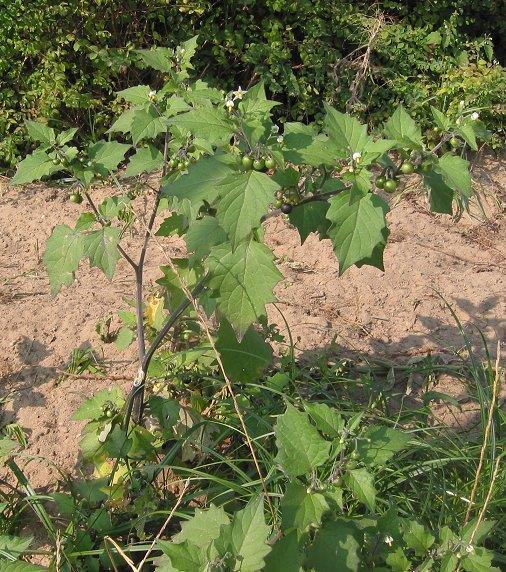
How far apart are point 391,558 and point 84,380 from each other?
1786 millimetres

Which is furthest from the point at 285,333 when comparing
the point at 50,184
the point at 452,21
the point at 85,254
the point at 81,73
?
the point at 452,21

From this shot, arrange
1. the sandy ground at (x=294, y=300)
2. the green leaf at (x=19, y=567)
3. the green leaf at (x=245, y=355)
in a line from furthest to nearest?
the sandy ground at (x=294, y=300) → the green leaf at (x=245, y=355) → the green leaf at (x=19, y=567)

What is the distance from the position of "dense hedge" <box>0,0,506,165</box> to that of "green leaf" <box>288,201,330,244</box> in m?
3.43

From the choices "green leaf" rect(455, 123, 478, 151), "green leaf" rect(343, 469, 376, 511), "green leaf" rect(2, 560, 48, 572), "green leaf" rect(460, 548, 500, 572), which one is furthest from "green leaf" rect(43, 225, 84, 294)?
"green leaf" rect(460, 548, 500, 572)

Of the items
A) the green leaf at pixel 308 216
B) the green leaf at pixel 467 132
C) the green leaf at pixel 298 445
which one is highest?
the green leaf at pixel 467 132

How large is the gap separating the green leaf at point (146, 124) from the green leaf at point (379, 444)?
3.67ft

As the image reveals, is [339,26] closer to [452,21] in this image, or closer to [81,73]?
[452,21]

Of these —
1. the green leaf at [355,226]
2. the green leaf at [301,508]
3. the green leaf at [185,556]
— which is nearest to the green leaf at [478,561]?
the green leaf at [301,508]

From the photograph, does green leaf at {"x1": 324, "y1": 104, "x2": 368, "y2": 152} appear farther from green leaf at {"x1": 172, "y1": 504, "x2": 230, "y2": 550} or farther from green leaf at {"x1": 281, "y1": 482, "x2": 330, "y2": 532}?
green leaf at {"x1": 172, "y1": 504, "x2": 230, "y2": 550}

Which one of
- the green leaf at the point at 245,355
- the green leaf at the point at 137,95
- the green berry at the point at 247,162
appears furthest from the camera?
the green leaf at the point at 245,355

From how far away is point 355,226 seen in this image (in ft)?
6.26

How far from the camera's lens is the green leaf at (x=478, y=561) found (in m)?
1.86

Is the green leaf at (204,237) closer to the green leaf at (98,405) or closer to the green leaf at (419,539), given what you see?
the green leaf at (98,405)

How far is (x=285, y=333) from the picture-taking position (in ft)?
12.0
